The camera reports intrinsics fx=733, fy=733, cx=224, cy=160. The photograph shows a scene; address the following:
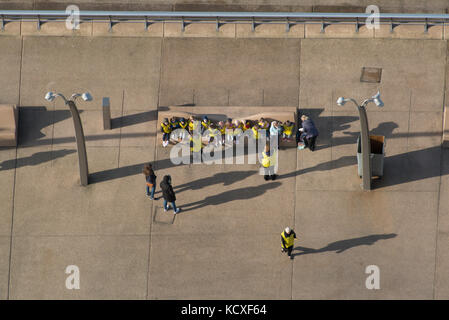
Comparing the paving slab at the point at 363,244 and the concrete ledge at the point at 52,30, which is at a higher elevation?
the concrete ledge at the point at 52,30

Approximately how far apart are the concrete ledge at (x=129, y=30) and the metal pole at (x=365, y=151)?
765 cm

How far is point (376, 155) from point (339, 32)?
4513mm

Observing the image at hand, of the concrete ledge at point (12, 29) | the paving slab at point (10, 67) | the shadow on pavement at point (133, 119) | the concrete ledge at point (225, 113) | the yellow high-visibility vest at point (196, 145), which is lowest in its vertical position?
the yellow high-visibility vest at point (196, 145)

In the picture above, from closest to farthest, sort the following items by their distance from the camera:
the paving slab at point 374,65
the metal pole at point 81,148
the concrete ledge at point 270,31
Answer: the metal pole at point 81,148, the paving slab at point 374,65, the concrete ledge at point 270,31

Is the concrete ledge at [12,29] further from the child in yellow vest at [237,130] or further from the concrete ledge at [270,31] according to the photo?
the child in yellow vest at [237,130]

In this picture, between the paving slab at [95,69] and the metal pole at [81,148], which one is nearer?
the metal pole at [81,148]

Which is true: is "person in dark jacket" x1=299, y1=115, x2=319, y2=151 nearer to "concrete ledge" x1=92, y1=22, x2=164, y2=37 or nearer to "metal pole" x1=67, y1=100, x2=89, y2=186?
"concrete ledge" x1=92, y1=22, x2=164, y2=37

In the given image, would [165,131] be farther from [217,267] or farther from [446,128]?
[446,128]

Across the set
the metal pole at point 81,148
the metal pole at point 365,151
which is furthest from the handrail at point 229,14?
the metal pole at point 365,151

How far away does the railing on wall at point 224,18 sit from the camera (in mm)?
22922

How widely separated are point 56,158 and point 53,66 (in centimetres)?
308

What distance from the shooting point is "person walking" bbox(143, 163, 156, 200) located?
20956 mm

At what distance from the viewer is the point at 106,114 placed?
22328mm

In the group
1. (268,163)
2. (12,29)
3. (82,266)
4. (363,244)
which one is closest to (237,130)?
(268,163)
